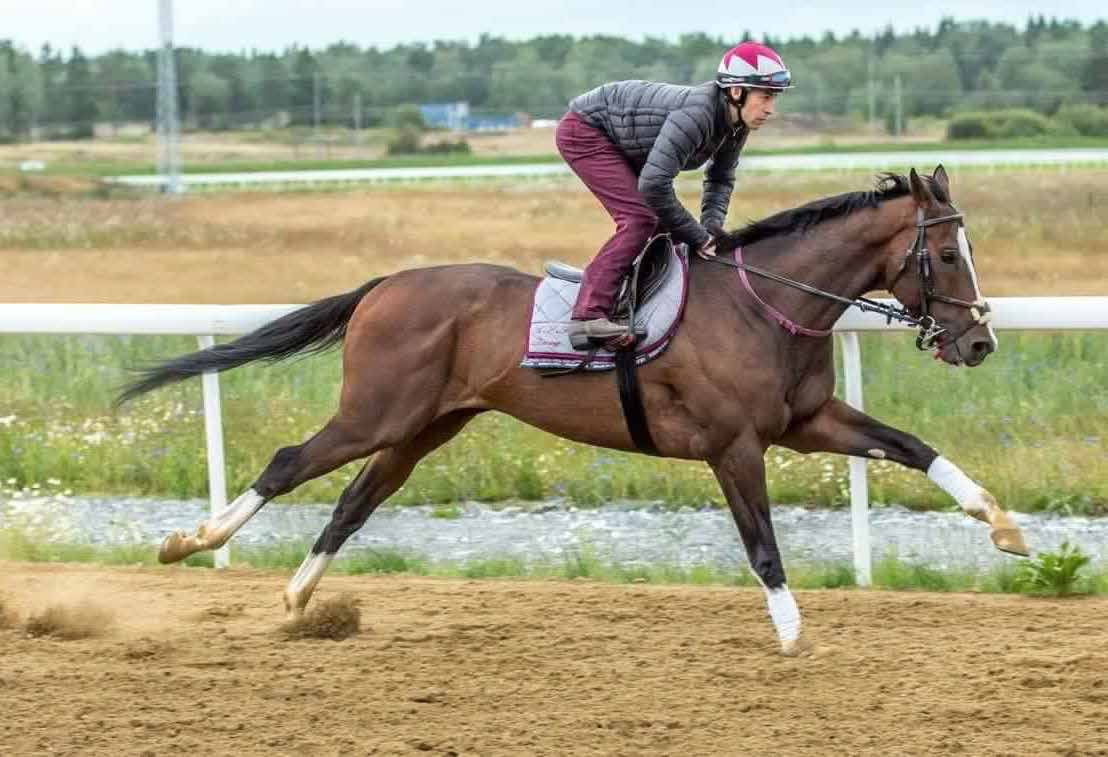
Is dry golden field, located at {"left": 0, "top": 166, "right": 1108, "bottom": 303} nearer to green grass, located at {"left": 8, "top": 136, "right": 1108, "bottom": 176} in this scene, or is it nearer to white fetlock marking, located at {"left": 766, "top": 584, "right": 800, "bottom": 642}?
green grass, located at {"left": 8, "top": 136, "right": 1108, "bottom": 176}

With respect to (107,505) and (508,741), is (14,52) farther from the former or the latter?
(508,741)

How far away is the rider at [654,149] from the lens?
5562 millimetres

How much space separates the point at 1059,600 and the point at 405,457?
→ 2.56 metres

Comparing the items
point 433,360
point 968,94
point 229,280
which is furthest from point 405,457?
point 968,94

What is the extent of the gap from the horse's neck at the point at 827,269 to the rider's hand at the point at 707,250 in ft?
0.56

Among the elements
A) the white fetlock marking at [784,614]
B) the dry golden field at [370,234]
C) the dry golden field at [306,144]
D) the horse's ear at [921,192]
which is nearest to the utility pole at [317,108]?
the dry golden field at [306,144]

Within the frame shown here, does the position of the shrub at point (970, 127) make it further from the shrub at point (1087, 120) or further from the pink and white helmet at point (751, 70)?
the pink and white helmet at point (751, 70)

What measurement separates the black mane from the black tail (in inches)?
53.6

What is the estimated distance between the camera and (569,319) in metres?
5.87

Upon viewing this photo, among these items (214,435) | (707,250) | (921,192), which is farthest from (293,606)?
(921,192)

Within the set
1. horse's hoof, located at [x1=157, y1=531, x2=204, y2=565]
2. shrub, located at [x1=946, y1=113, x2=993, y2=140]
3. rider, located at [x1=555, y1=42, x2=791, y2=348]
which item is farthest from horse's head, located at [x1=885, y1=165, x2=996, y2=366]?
shrub, located at [x1=946, y1=113, x2=993, y2=140]

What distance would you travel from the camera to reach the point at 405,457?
6.25 meters

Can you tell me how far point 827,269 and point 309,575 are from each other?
219cm

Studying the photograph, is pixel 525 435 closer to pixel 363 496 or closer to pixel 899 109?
pixel 363 496
